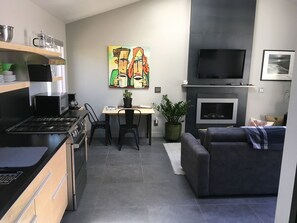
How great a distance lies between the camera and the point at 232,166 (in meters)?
2.81

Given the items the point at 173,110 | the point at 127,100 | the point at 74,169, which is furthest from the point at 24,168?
the point at 173,110

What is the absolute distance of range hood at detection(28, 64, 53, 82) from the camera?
2738 mm

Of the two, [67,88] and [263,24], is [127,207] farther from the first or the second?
[263,24]

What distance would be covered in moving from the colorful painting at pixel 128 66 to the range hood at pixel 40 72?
2.44 m

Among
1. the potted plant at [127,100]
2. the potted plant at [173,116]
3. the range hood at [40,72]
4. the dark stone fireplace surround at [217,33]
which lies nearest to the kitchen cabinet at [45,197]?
the range hood at [40,72]

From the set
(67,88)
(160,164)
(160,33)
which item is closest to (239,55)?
(160,33)

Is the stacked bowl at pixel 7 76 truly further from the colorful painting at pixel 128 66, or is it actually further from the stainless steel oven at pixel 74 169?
the colorful painting at pixel 128 66

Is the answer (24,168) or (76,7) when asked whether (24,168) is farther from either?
(76,7)

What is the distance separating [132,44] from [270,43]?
2.98 m

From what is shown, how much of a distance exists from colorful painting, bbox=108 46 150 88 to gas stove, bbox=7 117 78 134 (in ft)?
7.70

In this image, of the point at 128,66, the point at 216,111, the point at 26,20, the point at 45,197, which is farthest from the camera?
the point at 216,111

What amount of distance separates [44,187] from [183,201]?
1.66 m

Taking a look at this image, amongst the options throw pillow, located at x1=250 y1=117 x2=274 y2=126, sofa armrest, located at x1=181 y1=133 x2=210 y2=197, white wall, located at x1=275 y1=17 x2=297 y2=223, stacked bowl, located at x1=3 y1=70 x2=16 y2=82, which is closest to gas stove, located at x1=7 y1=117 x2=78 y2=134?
stacked bowl, located at x1=3 y1=70 x2=16 y2=82

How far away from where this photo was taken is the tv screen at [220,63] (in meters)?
5.12
